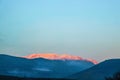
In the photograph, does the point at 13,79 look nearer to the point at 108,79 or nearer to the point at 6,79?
the point at 6,79

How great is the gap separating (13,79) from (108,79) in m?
73.3

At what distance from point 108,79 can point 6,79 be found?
2661 inches

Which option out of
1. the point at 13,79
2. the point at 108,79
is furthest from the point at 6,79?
the point at 108,79

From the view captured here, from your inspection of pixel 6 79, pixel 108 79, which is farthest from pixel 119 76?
pixel 6 79

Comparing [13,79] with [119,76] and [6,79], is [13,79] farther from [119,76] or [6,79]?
[119,76]

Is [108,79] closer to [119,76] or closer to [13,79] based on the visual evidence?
[119,76]

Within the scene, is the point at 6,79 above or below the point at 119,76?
above

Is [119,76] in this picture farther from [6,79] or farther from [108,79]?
[6,79]

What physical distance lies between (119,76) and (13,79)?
7811 centimetres

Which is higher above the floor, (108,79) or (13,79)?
(13,79)

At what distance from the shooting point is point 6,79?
13462 cm

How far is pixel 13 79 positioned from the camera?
14188cm

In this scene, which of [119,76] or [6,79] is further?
[6,79]

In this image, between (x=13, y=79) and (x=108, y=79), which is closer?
(x=108, y=79)
